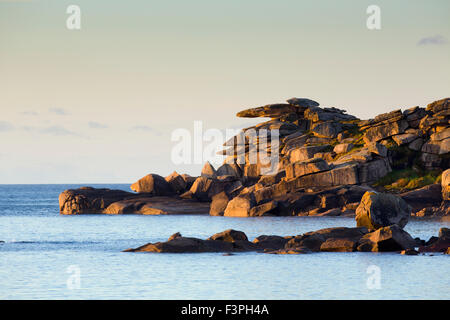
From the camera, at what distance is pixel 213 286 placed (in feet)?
94.9

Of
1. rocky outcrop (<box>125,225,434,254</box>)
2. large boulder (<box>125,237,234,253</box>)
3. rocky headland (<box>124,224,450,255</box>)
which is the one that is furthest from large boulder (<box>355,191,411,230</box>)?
large boulder (<box>125,237,234,253</box>)

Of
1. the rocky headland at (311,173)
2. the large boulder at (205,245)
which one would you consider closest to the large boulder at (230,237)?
the large boulder at (205,245)

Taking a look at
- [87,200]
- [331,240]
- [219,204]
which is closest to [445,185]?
[219,204]

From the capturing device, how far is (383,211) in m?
44.9

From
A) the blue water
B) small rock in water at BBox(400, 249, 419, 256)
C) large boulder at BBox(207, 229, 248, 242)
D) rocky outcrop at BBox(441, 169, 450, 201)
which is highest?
rocky outcrop at BBox(441, 169, 450, 201)

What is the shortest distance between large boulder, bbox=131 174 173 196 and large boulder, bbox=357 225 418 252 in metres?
56.0

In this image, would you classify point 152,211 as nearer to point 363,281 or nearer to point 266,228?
point 266,228

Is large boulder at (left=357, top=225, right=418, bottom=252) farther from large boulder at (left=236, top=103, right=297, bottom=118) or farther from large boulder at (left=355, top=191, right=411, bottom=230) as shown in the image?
large boulder at (left=236, top=103, right=297, bottom=118)

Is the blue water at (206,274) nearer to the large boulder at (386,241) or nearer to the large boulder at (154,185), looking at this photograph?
the large boulder at (386,241)

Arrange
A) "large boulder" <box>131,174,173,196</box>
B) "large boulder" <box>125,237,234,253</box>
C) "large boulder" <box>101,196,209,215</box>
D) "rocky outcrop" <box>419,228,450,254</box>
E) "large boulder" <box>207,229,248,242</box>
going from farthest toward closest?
"large boulder" <box>131,174,173,196</box> → "large boulder" <box>101,196,209,215</box> → "large boulder" <box>207,229,248,242</box> → "large boulder" <box>125,237,234,253</box> → "rocky outcrop" <box>419,228,450,254</box>

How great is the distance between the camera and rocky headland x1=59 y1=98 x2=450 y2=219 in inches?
3066

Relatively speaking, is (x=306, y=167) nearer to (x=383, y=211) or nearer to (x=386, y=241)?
(x=383, y=211)

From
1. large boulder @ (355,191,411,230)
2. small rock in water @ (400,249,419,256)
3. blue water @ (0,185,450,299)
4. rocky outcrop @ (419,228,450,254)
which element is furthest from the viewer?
large boulder @ (355,191,411,230)
